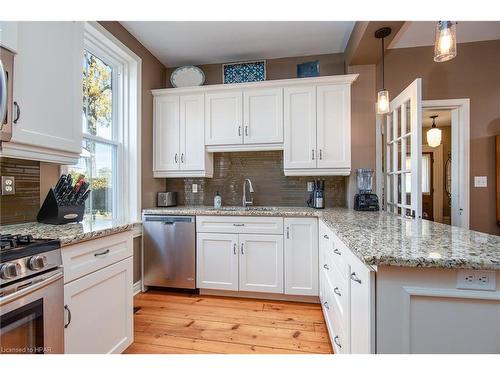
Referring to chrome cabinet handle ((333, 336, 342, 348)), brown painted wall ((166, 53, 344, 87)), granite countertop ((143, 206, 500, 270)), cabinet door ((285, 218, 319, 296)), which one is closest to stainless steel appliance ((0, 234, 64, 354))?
granite countertop ((143, 206, 500, 270))

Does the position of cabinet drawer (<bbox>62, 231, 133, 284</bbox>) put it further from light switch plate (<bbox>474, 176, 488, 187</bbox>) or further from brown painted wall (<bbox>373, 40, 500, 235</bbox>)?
light switch plate (<bbox>474, 176, 488, 187</bbox>)

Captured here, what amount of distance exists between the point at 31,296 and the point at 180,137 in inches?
87.8

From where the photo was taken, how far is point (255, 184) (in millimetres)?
3096

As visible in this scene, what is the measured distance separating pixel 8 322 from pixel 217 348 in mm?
1226

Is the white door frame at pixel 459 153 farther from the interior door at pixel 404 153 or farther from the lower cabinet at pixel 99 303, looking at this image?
the lower cabinet at pixel 99 303

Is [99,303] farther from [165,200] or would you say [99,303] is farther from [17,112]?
[165,200]

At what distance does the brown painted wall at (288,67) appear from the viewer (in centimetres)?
293

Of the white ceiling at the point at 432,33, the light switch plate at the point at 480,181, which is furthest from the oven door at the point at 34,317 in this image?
the light switch plate at the point at 480,181

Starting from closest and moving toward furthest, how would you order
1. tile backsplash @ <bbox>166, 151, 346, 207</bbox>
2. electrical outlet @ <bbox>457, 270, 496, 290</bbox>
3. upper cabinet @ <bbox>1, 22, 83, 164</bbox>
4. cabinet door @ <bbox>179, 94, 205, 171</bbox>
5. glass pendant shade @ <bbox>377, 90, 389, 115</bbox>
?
electrical outlet @ <bbox>457, 270, 496, 290</bbox> → upper cabinet @ <bbox>1, 22, 83, 164</bbox> → glass pendant shade @ <bbox>377, 90, 389, 115</bbox> → cabinet door @ <bbox>179, 94, 205, 171</bbox> → tile backsplash @ <bbox>166, 151, 346, 207</bbox>

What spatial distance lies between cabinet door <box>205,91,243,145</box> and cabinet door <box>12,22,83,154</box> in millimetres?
1359

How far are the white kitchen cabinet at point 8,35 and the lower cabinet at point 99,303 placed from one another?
1.04 m

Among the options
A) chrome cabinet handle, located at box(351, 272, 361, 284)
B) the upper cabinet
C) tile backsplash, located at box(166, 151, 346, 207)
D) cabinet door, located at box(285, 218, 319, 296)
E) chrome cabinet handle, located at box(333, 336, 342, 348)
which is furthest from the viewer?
tile backsplash, located at box(166, 151, 346, 207)

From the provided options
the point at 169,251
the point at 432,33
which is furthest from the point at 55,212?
the point at 432,33

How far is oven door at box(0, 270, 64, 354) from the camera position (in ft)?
2.92
